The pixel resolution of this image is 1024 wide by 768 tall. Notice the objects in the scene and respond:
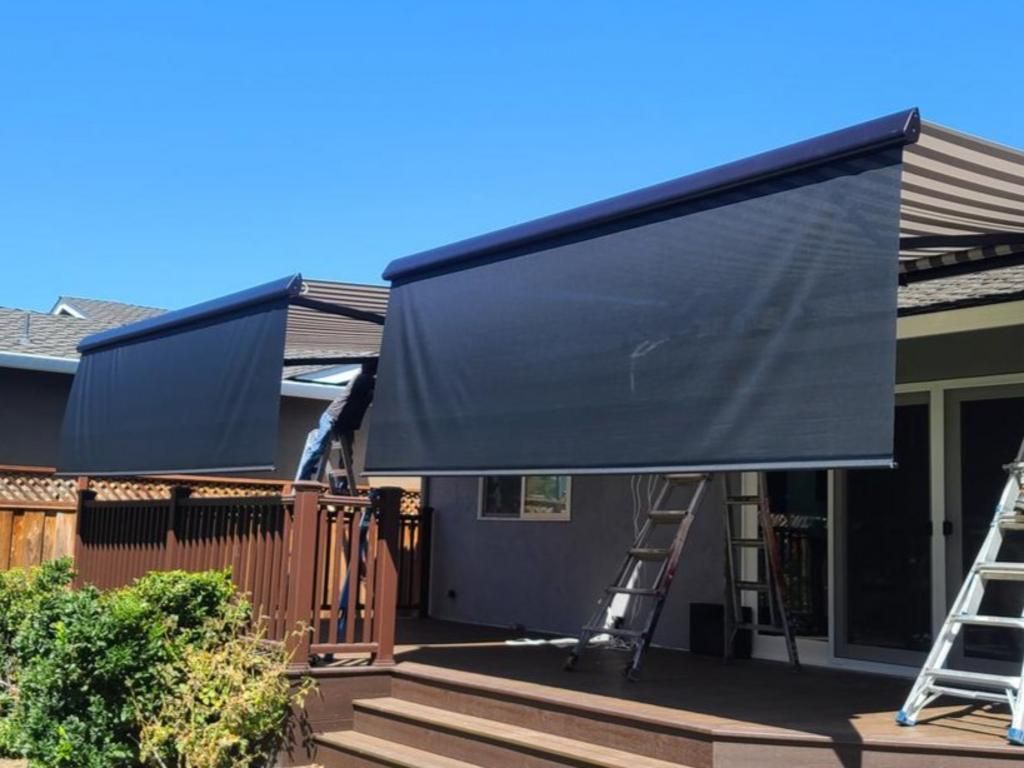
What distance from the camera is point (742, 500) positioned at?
7.78 m

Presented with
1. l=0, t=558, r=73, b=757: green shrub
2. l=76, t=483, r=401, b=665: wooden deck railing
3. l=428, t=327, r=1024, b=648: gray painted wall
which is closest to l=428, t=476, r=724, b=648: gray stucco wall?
l=428, t=327, r=1024, b=648: gray painted wall

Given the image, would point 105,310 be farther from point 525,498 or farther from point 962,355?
point 962,355

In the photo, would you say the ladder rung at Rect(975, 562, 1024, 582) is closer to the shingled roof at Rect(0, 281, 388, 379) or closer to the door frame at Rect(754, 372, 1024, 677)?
the door frame at Rect(754, 372, 1024, 677)

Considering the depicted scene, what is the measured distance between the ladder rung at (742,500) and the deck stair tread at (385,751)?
121 inches

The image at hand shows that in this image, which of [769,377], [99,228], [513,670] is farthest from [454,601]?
[99,228]

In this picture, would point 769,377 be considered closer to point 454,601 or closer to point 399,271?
point 399,271

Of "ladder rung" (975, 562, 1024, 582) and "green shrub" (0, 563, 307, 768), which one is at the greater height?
"ladder rung" (975, 562, 1024, 582)

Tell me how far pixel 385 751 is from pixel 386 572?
1270 millimetres

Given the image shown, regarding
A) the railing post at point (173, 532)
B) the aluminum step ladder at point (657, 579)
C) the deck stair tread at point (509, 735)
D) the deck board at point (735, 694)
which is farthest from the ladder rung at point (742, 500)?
the railing post at point (173, 532)

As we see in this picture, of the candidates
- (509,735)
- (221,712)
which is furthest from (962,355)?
(221,712)

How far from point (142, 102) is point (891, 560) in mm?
11000

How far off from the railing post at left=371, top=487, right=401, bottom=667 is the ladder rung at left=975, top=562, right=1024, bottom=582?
3649mm

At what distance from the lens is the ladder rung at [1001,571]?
484 cm

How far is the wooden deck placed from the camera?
15.1 feet
